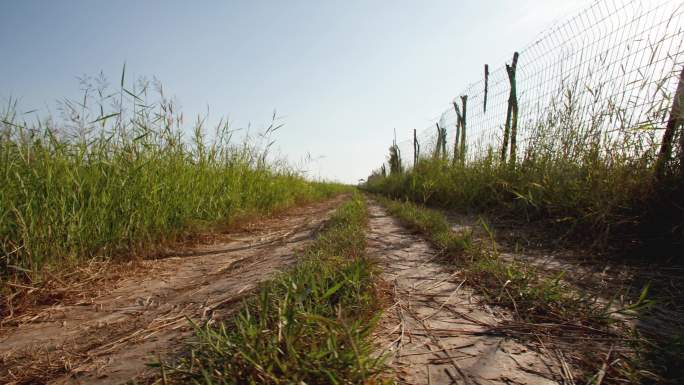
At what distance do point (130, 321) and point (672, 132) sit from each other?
12.3 feet

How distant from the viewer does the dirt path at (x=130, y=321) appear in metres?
1.07

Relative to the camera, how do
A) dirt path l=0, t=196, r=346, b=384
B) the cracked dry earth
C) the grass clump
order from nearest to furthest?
1. the cracked dry earth
2. dirt path l=0, t=196, r=346, b=384
3. the grass clump

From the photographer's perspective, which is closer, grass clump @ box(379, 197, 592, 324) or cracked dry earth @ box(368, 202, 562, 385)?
cracked dry earth @ box(368, 202, 562, 385)

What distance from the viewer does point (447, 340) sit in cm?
112

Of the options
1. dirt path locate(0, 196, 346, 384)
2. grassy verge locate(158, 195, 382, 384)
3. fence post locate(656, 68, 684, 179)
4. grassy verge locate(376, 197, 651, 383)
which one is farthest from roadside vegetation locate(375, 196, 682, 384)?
fence post locate(656, 68, 684, 179)

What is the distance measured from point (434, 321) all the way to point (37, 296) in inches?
80.4

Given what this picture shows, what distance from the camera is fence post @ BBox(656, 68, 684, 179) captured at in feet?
7.46

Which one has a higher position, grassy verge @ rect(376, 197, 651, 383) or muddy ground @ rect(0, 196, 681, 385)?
grassy verge @ rect(376, 197, 651, 383)

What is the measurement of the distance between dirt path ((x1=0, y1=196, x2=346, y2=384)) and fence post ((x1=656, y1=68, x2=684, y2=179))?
2.78m

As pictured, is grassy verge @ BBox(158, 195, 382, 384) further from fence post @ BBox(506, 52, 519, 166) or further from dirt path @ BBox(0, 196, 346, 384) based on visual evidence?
fence post @ BBox(506, 52, 519, 166)

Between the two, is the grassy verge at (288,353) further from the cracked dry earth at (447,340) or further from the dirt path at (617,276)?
the dirt path at (617,276)

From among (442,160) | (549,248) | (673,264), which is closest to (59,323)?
(549,248)

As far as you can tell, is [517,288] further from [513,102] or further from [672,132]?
[513,102]

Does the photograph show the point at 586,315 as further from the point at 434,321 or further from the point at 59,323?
the point at 59,323
